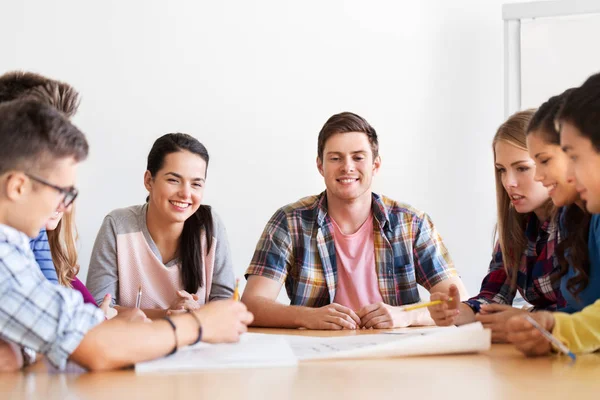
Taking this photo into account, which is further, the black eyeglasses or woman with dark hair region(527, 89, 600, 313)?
woman with dark hair region(527, 89, 600, 313)

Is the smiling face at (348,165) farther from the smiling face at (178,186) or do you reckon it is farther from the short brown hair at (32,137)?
the short brown hair at (32,137)

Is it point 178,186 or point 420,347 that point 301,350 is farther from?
point 178,186

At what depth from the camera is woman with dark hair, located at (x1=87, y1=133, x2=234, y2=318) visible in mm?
2656

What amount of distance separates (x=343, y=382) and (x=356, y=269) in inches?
58.3

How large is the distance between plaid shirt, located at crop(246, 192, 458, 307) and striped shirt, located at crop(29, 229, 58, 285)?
0.95 metres

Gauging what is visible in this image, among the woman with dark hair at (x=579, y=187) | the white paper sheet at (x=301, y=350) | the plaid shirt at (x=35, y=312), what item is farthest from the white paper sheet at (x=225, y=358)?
the woman with dark hair at (x=579, y=187)

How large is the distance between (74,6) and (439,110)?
1709 mm

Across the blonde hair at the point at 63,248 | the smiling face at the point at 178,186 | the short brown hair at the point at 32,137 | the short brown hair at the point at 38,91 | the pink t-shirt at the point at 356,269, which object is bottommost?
the pink t-shirt at the point at 356,269

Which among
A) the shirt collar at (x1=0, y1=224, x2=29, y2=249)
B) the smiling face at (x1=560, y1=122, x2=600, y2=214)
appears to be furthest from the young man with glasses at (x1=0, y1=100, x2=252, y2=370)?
the smiling face at (x1=560, y1=122, x2=600, y2=214)

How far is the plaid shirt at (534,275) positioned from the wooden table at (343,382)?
67 cm

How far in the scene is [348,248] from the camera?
262 cm

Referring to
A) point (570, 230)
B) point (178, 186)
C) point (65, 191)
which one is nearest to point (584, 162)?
point (570, 230)

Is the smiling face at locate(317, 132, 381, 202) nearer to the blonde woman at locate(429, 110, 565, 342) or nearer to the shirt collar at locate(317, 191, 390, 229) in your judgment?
the shirt collar at locate(317, 191, 390, 229)

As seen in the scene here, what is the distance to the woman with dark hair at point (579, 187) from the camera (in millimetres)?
1352
